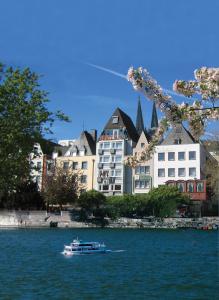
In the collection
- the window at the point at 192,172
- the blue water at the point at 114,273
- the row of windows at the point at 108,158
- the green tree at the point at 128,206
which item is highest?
the row of windows at the point at 108,158

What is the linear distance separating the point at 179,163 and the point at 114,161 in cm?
1508

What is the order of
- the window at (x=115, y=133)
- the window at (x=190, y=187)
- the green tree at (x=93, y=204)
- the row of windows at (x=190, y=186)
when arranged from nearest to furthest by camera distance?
1. the green tree at (x=93, y=204)
2. the row of windows at (x=190, y=186)
3. the window at (x=190, y=187)
4. the window at (x=115, y=133)

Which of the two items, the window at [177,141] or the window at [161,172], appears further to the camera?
the window at [161,172]

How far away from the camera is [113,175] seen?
105688 millimetres

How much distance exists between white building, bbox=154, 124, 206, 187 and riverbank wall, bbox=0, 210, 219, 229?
1240 centimetres

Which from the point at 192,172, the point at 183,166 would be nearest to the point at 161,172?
the point at 183,166

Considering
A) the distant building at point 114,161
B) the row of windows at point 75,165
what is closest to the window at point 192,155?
the distant building at point 114,161

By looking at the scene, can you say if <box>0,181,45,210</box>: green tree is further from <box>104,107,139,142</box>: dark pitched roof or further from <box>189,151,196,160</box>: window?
<box>189,151,196,160</box>: window

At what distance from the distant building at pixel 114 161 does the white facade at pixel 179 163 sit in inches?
297

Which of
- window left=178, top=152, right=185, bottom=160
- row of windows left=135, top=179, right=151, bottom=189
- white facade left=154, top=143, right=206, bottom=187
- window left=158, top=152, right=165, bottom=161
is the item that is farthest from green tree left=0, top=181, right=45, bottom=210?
window left=178, top=152, right=185, bottom=160

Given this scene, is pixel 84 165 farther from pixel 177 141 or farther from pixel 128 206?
pixel 177 141

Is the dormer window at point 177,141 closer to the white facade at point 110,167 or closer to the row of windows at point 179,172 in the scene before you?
the row of windows at point 179,172

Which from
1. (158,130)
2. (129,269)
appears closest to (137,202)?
(129,269)

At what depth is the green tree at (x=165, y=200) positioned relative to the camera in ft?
297
